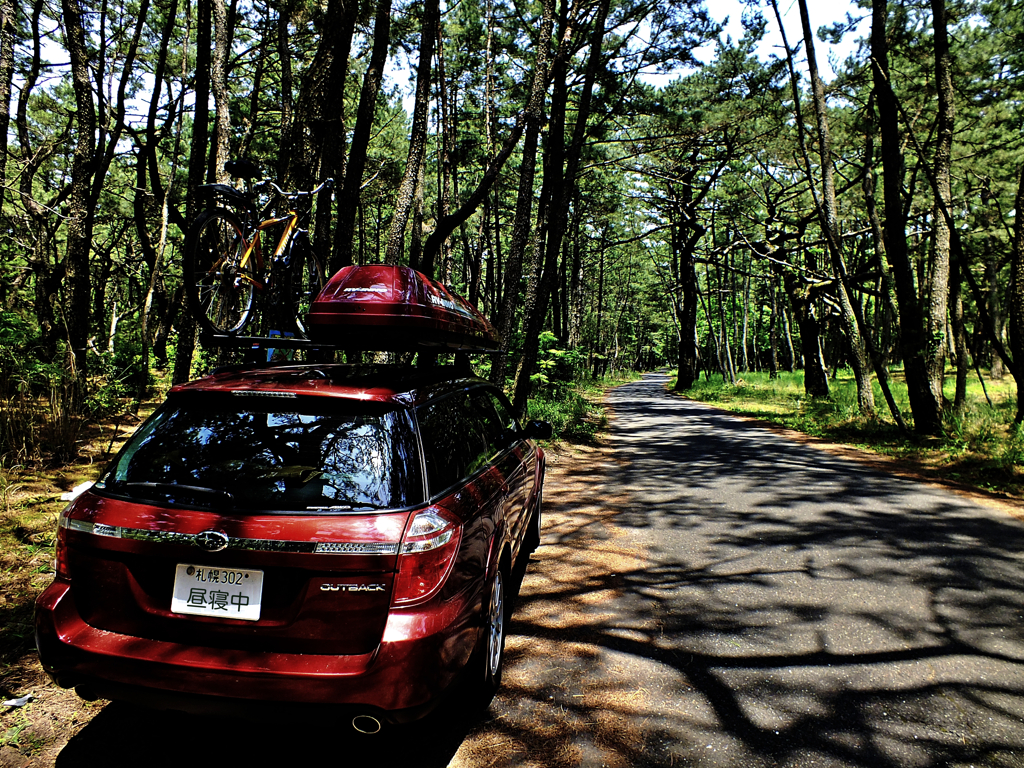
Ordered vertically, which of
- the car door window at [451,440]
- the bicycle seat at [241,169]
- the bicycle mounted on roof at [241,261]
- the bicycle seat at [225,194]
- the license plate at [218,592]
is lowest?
the license plate at [218,592]

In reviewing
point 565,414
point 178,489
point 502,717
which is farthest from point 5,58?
point 502,717

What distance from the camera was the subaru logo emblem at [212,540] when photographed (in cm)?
218

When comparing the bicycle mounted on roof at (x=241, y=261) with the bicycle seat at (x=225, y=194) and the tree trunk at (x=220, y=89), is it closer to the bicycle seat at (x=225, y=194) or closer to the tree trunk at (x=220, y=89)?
the bicycle seat at (x=225, y=194)

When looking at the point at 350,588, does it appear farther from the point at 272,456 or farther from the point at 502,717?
the point at 502,717

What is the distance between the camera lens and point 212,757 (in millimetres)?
2537

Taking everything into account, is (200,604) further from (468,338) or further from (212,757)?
(468,338)

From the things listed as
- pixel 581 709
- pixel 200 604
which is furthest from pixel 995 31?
pixel 200 604

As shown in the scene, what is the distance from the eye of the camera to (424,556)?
7.49 feet

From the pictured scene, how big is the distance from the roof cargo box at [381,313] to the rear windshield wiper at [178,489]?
60.3 inches

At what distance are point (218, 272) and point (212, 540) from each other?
357 centimetres

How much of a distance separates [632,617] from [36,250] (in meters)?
12.0

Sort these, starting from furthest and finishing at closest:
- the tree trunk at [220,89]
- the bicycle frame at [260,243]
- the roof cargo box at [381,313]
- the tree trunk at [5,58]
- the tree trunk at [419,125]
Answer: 1. the tree trunk at [5,58]
2. the tree trunk at [419,125]
3. the tree trunk at [220,89]
4. the bicycle frame at [260,243]
5. the roof cargo box at [381,313]

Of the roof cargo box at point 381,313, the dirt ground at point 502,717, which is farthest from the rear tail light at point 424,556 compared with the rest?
the roof cargo box at point 381,313

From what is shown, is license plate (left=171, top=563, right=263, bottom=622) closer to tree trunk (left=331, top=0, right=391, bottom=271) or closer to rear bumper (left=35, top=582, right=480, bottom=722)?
rear bumper (left=35, top=582, right=480, bottom=722)
